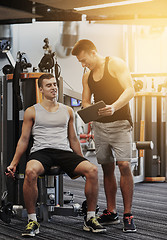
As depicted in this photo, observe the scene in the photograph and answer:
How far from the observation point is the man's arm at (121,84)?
2123mm

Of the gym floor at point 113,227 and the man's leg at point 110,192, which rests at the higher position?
the man's leg at point 110,192

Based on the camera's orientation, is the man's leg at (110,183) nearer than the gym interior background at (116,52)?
Yes

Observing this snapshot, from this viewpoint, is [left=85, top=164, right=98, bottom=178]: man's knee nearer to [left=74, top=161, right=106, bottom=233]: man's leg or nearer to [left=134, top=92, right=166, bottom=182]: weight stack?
[left=74, top=161, right=106, bottom=233]: man's leg

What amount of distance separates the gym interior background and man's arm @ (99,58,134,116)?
28.8 inches

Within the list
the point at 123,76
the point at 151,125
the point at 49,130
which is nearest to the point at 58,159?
the point at 49,130

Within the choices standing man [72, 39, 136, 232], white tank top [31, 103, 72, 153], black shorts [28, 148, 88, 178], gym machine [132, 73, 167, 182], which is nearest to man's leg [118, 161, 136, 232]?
standing man [72, 39, 136, 232]

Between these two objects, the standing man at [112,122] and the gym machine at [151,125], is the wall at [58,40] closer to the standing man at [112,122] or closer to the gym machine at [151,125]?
the gym machine at [151,125]

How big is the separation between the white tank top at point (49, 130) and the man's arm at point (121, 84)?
423mm

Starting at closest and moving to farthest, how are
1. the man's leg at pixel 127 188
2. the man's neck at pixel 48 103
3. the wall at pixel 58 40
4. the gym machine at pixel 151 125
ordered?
1. the man's leg at pixel 127 188
2. the man's neck at pixel 48 103
3. the gym machine at pixel 151 125
4. the wall at pixel 58 40

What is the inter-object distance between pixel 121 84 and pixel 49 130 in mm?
623

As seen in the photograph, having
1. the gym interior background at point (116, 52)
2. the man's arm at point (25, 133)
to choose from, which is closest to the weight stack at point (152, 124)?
the gym interior background at point (116, 52)

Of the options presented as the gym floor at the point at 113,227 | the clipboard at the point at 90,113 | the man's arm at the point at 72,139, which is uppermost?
the clipboard at the point at 90,113

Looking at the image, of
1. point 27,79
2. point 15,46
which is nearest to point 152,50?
point 15,46

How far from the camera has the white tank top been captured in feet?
7.79
